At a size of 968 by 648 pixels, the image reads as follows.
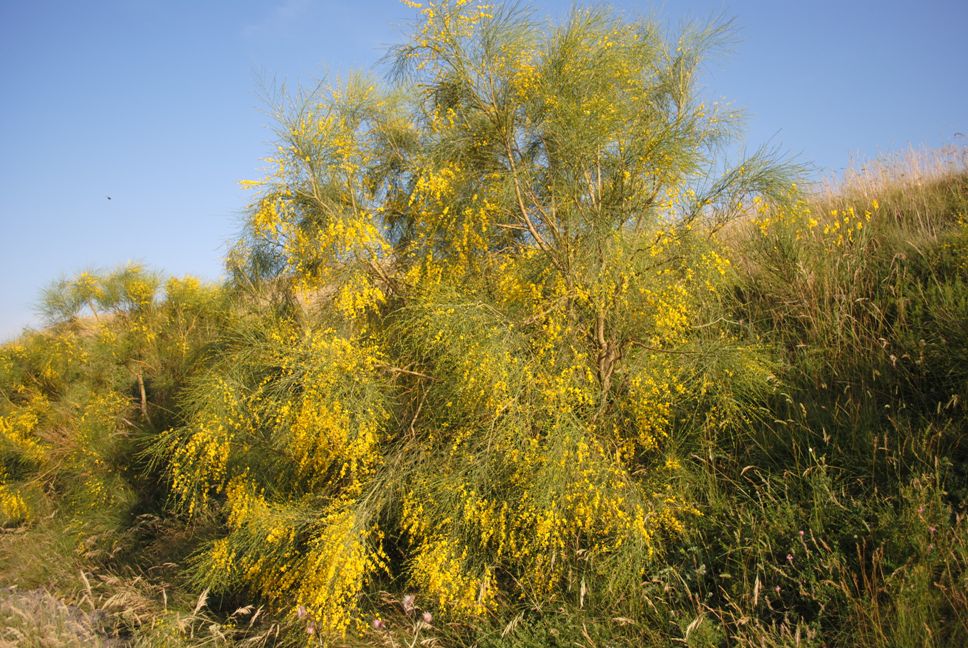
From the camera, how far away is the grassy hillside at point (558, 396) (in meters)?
3.45

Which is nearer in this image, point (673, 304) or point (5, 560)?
point (673, 304)

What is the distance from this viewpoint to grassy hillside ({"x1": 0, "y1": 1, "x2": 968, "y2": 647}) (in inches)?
136

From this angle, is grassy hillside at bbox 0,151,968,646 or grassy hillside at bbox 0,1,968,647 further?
grassy hillside at bbox 0,1,968,647

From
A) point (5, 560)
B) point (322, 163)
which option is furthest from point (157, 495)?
point (322, 163)

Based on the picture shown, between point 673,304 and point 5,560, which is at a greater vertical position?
point 673,304

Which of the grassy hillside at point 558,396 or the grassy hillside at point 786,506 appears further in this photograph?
the grassy hillside at point 558,396

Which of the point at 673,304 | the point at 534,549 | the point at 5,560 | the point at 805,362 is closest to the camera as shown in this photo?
the point at 534,549

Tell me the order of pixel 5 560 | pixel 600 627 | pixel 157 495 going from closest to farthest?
pixel 600 627
pixel 5 560
pixel 157 495

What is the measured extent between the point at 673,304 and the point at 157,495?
6.64m

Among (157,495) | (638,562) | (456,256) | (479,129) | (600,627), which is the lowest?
(600,627)

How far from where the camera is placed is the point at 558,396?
12.4 ft

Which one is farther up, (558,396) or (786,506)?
(558,396)

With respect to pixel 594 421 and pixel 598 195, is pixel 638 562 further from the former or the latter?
pixel 598 195

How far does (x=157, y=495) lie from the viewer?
7.43 m
